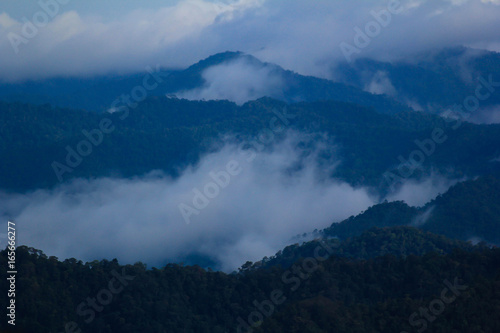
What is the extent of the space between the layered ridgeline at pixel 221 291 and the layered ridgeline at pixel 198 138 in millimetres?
59494

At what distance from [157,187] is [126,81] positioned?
263ft

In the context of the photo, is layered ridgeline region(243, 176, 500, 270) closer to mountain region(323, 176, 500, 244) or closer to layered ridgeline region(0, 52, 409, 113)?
mountain region(323, 176, 500, 244)

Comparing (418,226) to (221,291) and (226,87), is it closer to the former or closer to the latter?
(221,291)

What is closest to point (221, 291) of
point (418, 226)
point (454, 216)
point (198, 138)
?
point (418, 226)

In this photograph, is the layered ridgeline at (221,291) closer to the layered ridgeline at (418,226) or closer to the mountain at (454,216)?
the layered ridgeline at (418,226)

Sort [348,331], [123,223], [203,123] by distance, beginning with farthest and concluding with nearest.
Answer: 1. [203,123]
2. [123,223]
3. [348,331]

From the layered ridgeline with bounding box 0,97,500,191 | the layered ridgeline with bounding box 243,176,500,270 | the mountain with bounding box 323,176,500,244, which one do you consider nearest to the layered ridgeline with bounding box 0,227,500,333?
the layered ridgeline with bounding box 243,176,500,270

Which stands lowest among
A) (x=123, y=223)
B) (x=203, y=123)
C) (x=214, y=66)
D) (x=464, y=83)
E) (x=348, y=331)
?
(x=348, y=331)

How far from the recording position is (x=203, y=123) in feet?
415

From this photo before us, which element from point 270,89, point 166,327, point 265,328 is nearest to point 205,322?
point 166,327

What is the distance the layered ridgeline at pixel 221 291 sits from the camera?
3095cm

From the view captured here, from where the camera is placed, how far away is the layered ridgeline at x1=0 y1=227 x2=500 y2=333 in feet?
102

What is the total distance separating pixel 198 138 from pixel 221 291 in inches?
3332

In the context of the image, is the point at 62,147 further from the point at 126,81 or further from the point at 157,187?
the point at 126,81
